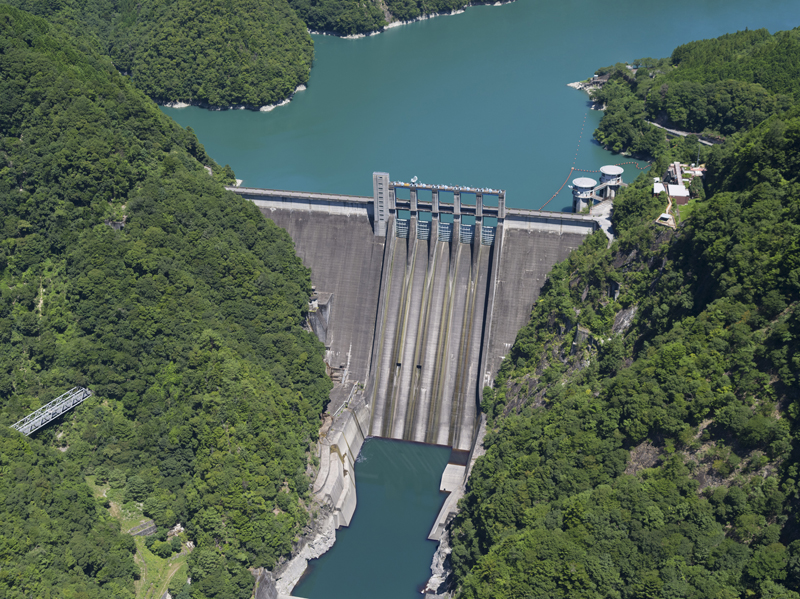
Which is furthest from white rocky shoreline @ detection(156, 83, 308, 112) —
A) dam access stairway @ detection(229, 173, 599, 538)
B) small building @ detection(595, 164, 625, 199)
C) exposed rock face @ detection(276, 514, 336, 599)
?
exposed rock face @ detection(276, 514, 336, 599)

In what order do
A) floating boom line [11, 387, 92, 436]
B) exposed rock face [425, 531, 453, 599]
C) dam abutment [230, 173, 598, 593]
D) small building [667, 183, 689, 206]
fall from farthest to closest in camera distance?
dam abutment [230, 173, 598, 593], small building [667, 183, 689, 206], floating boom line [11, 387, 92, 436], exposed rock face [425, 531, 453, 599]

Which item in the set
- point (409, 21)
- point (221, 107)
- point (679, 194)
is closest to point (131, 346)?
point (679, 194)

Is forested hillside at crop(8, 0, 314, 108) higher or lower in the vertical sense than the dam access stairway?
higher

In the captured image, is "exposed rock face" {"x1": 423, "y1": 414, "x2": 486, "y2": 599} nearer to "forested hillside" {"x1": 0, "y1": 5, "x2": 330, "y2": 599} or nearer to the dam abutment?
the dam abutment

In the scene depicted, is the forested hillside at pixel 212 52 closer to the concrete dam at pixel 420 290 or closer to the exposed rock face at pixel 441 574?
the concrete dam at pixel 420 290

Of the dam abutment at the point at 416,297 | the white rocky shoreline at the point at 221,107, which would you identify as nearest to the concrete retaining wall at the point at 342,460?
the dam abutment at the point at 416,297

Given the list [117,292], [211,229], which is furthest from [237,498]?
[211,229]

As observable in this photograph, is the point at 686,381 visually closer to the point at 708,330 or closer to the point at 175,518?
the point at 708,330
